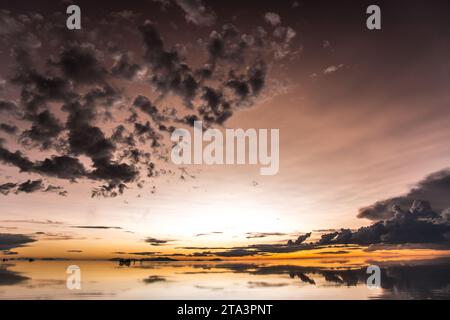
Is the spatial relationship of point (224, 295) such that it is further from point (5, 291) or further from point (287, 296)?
point (5, 291)

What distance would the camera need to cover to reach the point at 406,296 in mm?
38844

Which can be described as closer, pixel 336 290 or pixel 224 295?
pixel 224 295
